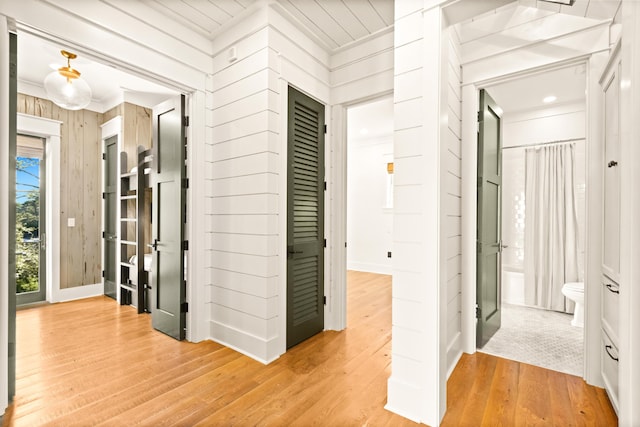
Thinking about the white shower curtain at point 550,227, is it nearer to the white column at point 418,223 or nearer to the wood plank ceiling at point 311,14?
the wood plank ceiling at point 311,14

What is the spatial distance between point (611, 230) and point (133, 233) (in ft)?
16.5

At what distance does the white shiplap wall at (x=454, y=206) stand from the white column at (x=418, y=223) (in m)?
0.52

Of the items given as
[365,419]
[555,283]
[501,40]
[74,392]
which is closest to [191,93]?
[74,392]

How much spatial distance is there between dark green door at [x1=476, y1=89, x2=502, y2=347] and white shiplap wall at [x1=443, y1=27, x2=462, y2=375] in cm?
21

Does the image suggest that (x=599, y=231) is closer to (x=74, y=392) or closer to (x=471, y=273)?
(x=471, y=273)

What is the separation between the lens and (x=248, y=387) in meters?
2.05

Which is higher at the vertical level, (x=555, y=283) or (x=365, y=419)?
(x=555, y=283)

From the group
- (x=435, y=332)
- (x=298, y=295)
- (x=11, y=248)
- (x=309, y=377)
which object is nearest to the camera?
(x=435, y=332)

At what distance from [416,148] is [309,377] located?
1776 millimetres

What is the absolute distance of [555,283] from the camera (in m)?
3.84

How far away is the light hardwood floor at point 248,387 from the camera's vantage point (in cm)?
175

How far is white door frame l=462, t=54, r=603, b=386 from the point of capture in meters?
2.09

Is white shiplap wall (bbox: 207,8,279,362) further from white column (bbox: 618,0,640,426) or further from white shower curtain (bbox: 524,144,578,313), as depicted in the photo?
white shower curtain (bbox: 524,144,578,313)

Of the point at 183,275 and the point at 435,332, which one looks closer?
the point at 435,332
